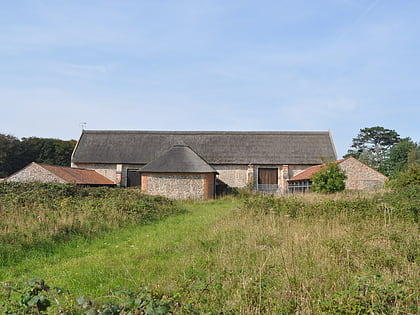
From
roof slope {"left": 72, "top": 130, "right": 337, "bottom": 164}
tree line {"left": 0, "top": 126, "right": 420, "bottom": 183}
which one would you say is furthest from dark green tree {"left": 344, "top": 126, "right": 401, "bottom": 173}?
roof slope {"left": 72, "top": 130, "right": 337, "bottom": 164}

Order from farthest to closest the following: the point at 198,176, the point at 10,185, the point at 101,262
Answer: the point at 198,176
the point at 10,185
the point at 101,262

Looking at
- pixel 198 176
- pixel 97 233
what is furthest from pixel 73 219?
pixel 198 176

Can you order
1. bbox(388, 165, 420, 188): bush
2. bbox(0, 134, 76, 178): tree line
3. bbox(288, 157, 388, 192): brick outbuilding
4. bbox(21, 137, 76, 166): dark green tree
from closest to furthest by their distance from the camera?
bbox(388, 165, 420, 188): bush → bbox(288, 157, 388, 192): brick outbuilding → bbox(0, 134, 76, 178): tree line → bbox(21, 137, 76, 166): dark green tree

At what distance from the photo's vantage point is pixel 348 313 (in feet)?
12.4

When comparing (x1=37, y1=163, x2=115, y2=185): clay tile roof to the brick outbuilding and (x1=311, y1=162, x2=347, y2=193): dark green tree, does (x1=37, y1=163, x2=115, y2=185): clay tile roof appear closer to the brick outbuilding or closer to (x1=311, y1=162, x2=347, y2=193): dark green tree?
(x1=311, y1=162, x2=347, y2=193): dark green tree

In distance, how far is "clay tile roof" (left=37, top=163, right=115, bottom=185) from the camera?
82.0 ft

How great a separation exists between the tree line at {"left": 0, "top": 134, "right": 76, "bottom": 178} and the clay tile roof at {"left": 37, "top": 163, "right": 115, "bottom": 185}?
64.5ft

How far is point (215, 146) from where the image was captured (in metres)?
36.2

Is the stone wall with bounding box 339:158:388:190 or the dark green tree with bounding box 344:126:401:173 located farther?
the dark green tree with bounding box 344:126:401:173

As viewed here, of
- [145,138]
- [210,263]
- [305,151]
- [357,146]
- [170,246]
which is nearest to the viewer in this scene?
[210,263]

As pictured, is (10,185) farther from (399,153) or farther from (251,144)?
(399,153)

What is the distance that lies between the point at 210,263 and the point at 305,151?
30231mm

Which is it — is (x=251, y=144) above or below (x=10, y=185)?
above

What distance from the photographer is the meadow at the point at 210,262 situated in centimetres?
394
